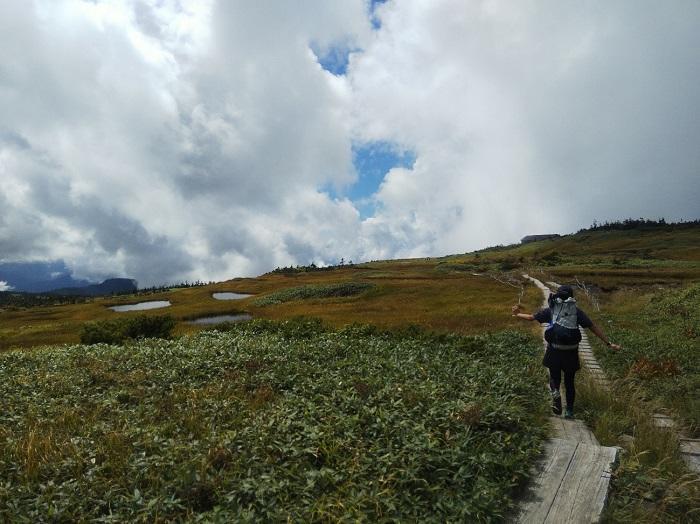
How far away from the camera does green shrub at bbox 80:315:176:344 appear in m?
28.0

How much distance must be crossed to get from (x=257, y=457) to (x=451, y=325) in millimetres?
30095

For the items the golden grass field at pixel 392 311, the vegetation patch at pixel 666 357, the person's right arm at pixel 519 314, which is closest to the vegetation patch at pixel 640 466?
the vegetation patch at pixel 666 357

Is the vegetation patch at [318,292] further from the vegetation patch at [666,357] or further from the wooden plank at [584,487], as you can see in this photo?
the wooden plank at [584,487]

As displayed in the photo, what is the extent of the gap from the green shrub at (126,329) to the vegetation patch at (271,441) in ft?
47.4

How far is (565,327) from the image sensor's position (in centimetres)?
1112

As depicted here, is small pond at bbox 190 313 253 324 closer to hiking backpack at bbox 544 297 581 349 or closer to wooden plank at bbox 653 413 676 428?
hiking backpack at bbox 544 297 581 349

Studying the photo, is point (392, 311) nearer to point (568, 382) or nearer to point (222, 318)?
point (222, 318)

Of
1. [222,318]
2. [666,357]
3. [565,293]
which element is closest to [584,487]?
[565,293]

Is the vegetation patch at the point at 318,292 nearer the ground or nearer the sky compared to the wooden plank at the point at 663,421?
nearer the sky

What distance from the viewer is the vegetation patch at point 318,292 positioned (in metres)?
74.9

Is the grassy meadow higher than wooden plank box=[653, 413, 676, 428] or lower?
higher

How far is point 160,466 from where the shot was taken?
24.5 feet

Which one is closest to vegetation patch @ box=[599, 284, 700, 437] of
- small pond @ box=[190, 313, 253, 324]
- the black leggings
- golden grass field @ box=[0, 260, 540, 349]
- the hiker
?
the black leggings

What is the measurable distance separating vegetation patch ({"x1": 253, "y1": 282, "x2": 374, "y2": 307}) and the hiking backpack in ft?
207
